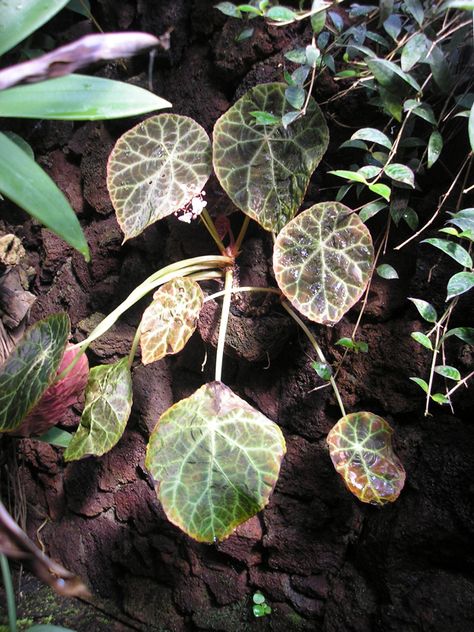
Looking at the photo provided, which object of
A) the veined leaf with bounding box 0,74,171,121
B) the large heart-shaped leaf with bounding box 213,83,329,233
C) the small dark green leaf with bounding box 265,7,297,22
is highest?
the veined leaf with bounding box 0,74,171,121

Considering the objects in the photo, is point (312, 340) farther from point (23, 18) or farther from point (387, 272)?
point (23, 18)

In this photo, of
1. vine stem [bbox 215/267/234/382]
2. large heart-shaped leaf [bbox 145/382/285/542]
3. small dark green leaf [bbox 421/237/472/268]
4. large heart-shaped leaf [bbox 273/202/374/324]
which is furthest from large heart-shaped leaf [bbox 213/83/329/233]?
large heart-shaped leaf [bbox 145/382/285/542]

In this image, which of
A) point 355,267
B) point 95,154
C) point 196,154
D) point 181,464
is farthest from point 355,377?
point 95,154

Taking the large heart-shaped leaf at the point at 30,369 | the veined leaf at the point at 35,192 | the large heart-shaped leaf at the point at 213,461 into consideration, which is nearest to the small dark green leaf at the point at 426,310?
the large heart-shaped leaf at the point at 213,461

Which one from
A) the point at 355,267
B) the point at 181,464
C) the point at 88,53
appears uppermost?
the point at 88,53

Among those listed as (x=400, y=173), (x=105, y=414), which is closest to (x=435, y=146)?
(x=400, y=173)

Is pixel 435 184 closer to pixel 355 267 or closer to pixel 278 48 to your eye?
pixel 355 267

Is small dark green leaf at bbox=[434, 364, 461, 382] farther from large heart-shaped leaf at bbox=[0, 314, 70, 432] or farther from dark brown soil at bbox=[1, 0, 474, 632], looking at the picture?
large heart-shaped leaf at bbox=[0, 314, 70, 432]
